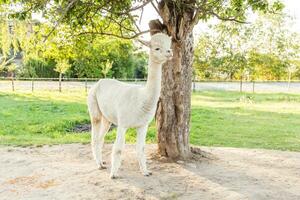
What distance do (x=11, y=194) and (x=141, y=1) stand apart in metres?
3.23

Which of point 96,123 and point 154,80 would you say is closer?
point 154,80

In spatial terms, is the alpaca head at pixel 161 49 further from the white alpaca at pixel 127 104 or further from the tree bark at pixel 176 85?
the tree bark at pixel 176 85

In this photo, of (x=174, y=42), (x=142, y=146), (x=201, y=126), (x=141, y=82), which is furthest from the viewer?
(x=141, y=82)

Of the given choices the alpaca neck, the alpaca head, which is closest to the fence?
A: the alpaca neck

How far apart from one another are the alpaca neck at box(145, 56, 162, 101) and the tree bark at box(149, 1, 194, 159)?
4.08 ft

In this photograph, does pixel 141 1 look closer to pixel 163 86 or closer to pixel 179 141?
pixel 163 86

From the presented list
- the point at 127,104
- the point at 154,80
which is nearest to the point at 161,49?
the point at 154,80

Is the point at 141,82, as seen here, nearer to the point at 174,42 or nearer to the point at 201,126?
the point at 201,126

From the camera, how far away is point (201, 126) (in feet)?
35.7

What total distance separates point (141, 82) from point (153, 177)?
755 inches

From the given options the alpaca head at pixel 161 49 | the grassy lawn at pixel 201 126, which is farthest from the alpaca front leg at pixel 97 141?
the grassy lawn at pixel 201 126

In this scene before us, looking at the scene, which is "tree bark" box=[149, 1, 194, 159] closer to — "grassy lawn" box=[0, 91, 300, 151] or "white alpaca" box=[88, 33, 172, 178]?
"white alpaca" box=[88, 33, 172, 178]

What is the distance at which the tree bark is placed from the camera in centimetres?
596

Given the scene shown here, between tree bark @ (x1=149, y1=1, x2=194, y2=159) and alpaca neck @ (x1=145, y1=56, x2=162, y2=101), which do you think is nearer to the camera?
alpaca neck @ (x1=145, y1=56, x2=162, y2=101)
